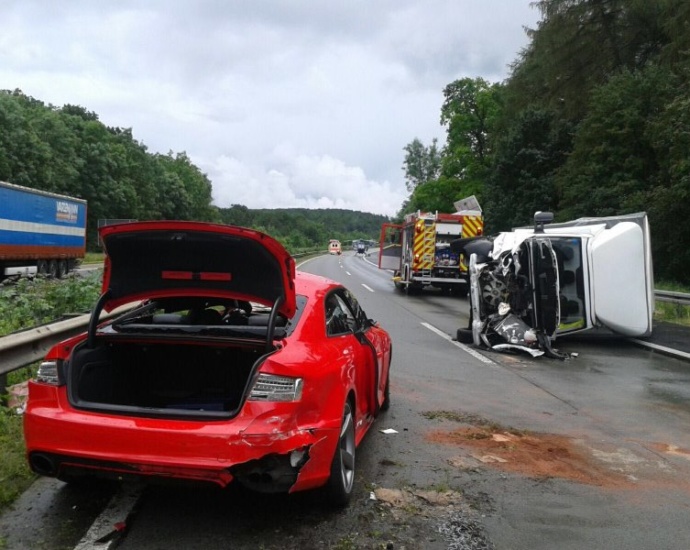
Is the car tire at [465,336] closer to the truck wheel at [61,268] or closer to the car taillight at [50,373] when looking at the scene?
the car taillight at [50,373]

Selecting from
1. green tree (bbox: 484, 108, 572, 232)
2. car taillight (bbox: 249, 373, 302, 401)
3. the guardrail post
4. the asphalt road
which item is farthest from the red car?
green tree (bbox: 484, 108, 572, 232)

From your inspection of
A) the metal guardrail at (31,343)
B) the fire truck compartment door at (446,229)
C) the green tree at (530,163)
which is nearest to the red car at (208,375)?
the metal guardrail at (31,343)

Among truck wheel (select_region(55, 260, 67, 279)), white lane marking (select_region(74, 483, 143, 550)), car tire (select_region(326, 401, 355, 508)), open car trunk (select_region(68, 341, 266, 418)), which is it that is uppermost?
truck wheel (select_region(55, 260, 67, 279))

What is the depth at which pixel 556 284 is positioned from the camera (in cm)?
1082

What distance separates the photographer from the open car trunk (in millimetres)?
4539

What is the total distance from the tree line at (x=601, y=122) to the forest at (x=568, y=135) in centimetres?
5

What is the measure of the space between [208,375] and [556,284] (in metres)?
7.47

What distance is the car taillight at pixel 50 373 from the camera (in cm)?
393

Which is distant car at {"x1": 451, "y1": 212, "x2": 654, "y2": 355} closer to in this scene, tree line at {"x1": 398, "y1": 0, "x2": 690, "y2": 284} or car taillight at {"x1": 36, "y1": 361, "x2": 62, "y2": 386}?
car taillight at {"x1": 36, "y1": 361, "x2": 62, "y2": 386}

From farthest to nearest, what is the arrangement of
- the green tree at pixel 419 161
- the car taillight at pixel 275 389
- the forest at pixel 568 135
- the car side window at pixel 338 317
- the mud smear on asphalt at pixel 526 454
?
the green tree at pixel 419 161, the forest at pixel 568 135, the mud smear on asphalt at pixel 526 454, the car side window at pixel 338 317, the car taillight at pixel 275 389

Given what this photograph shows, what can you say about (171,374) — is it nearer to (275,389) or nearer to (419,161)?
(275,389)

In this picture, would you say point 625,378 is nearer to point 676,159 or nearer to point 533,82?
point 676,159

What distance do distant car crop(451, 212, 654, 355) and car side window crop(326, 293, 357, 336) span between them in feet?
19.0

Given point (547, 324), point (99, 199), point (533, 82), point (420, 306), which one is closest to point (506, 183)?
point (533, 82)
